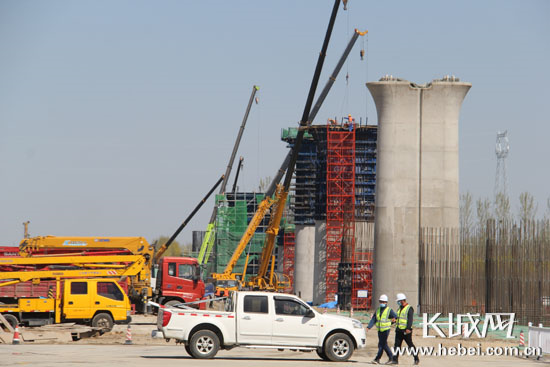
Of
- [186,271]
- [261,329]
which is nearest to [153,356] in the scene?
→ [261,329]

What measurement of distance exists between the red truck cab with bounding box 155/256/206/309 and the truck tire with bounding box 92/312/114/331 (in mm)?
9033

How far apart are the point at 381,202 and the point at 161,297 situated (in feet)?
56.1

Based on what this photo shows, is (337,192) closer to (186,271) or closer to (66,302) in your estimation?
(186,271)

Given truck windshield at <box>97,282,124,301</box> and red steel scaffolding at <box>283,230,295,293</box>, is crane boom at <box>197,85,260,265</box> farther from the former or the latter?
truck windshield at <box>97,282,124,301</box>

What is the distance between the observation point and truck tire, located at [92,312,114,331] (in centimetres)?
3322

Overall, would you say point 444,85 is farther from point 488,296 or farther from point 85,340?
point 85,340

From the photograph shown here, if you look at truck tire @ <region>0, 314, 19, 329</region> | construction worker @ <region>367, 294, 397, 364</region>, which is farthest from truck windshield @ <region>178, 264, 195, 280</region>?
construction worker @ <region>367, 294, 397, 364</region>

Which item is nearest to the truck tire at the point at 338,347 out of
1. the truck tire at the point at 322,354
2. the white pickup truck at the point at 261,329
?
the white pickup truck at the point at 261,329

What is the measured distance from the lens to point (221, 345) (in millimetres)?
23328

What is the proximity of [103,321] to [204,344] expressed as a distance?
11146mm

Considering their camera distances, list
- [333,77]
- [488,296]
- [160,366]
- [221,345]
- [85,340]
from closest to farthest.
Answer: [160,366], [221,345], [85,340], [488,296], [333,77]

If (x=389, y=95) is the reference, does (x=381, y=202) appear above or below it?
below

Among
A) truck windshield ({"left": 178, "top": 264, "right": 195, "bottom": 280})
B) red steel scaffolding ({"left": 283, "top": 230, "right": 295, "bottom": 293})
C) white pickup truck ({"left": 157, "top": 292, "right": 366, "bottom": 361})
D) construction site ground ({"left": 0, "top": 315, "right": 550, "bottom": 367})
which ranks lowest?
construction site ground ({"left": 0, "top": 315, "right": 550, "bottom": 367})

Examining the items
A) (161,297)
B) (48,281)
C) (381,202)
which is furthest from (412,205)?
(48,281)
